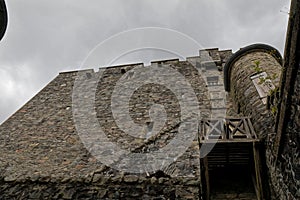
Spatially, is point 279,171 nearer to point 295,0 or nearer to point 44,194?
point 295,0

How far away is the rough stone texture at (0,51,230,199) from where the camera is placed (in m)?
3.10

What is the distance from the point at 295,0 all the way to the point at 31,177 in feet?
10.6

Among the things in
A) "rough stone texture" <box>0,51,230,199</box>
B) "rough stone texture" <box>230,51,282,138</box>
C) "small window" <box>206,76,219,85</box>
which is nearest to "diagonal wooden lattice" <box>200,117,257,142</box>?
"rough stone texture" <box>230,51,282,138</box>

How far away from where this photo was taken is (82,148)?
777 cm

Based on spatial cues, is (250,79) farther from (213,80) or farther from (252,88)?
(213,80)

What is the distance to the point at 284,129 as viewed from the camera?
10.7 ft

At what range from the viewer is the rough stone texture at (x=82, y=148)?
3.10 m

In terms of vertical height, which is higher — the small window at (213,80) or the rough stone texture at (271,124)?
the small window at (213,80)

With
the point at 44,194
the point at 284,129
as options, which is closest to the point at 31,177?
the point at 44,194

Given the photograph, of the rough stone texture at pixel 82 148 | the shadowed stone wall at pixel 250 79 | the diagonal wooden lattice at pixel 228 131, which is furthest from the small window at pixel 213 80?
the diagonal wooden lattice at pixel 228 131

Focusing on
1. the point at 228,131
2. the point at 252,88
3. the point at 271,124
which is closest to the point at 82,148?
the point at 228,131

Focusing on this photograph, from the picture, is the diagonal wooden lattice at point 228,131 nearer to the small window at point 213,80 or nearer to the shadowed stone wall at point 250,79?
the shadowed stone wall at point 250,79

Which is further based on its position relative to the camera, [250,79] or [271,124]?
[250,79]

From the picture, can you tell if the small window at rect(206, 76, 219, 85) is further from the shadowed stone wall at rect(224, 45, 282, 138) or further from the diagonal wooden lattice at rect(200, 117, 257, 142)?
the diagonal wooden lattice at rect(200, 117, 257, 142)
